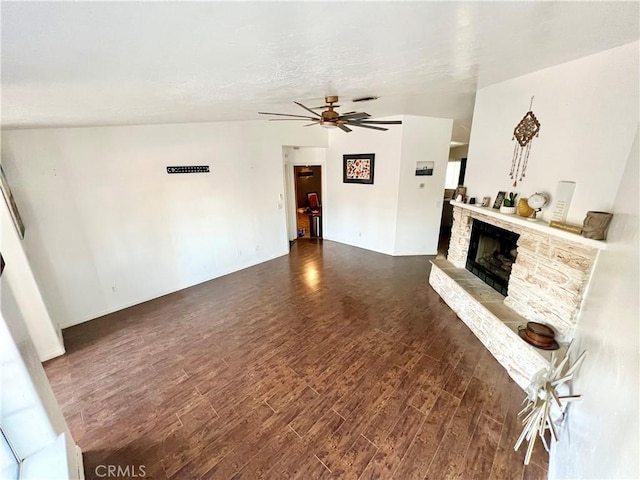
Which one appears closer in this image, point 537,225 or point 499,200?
point 537,225

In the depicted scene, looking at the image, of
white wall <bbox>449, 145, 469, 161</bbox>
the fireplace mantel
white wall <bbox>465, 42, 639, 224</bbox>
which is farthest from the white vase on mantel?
white wall <bbox>449, 145, 469, 161</bbox>

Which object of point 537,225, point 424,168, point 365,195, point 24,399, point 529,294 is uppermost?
point 424,168

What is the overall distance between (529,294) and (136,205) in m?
5.01

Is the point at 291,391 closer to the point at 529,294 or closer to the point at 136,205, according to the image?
the point at 529,294

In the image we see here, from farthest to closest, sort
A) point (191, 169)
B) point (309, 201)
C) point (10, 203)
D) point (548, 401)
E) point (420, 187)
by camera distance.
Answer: point (309, 201) < point (420, 187) < point (191, 169) < point (10, 203) < point (548, 401)

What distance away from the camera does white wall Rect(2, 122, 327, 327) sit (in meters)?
3.04

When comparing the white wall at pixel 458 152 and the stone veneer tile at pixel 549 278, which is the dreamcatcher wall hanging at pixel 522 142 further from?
the white wall at pixel 458 152

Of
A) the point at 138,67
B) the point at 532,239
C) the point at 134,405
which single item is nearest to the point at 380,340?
the point at 532,239

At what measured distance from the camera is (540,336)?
2.24 meters

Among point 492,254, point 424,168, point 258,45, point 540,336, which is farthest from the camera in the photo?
point 424,168

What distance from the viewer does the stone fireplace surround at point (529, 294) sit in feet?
7.02

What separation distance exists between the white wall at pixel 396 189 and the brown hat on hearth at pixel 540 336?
328cm

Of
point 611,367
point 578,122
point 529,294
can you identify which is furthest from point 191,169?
point 611,367

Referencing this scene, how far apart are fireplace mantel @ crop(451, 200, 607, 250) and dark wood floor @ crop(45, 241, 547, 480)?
1414 millimetres
